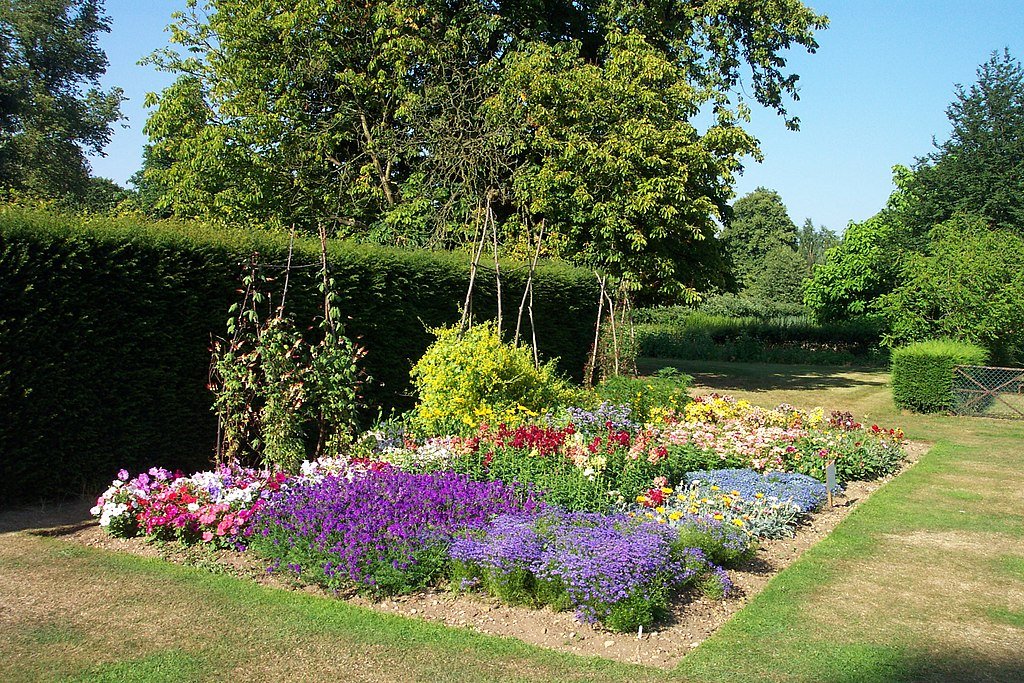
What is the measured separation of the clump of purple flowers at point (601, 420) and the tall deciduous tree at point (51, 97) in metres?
31.6

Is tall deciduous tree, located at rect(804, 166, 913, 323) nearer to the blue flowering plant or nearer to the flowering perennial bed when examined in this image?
the blue flowering plant

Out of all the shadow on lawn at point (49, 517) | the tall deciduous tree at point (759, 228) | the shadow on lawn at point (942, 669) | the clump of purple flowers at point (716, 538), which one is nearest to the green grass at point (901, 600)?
the shadow on lawn at point (942, 669)

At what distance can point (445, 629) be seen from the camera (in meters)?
5.00

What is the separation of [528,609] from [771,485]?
368 centimetres

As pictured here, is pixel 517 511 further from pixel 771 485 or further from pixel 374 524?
pixel 771 485

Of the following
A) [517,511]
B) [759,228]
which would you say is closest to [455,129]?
[517,511]

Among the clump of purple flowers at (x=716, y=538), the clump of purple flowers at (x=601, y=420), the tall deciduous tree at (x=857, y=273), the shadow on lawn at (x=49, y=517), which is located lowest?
the shadow on lawn at (x=49, y=517)

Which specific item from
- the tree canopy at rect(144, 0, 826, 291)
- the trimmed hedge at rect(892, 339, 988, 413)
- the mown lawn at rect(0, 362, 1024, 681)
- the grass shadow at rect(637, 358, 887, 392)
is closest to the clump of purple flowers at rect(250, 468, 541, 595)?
the mown lawn at rect(0, 362, 1024, 681)

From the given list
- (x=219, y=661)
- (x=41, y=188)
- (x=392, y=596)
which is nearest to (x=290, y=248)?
(x=392, y=596)

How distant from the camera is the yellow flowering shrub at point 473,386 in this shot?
30.2 ft

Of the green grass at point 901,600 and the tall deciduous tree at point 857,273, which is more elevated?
the tall deciduous tree at point 857,273

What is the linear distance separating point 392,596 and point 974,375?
14.8 m

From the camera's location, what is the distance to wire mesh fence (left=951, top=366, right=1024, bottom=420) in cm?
1622

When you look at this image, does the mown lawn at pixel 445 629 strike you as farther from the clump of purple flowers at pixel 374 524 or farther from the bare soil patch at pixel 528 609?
the clump of purple flowers at pixel 374 524
